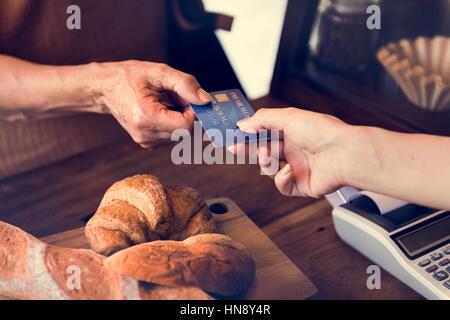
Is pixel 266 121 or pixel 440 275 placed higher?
pixel 266 121

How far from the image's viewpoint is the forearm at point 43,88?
0.76m

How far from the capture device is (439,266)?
632 millimetres

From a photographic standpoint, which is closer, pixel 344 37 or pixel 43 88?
→ pixel 43 88

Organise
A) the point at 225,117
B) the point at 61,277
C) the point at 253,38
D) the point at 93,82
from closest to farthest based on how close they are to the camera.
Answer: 1. the point at 61,277
2. the point at 225,117
3. the point at 93,82
4. the point at 253,38

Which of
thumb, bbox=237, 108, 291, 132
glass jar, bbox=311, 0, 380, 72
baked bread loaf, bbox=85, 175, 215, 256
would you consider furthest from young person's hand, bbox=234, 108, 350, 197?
glass jar, bbox=311, 0, 380, 72

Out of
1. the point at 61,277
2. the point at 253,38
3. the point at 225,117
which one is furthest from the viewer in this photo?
the point at 253,38

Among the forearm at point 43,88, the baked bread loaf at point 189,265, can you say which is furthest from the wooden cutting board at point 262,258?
the forearm at point 43,88

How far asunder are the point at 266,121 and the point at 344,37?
424 mm

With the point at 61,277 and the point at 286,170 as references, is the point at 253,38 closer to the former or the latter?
the point at 286,170

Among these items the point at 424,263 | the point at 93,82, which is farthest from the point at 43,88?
the point at 424,263

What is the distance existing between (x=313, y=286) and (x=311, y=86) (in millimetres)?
487

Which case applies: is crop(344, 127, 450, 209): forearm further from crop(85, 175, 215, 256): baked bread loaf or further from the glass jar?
the glass jar

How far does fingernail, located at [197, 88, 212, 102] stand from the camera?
0.65 m
